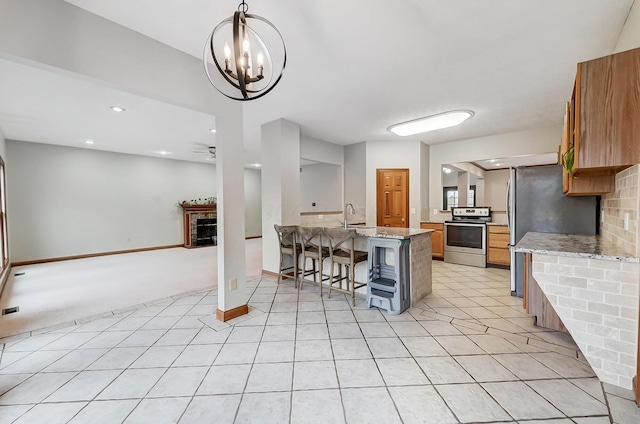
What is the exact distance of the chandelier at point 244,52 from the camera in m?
1.39

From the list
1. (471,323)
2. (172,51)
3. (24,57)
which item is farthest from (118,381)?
(471,323)

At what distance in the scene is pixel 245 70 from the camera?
1443 mm

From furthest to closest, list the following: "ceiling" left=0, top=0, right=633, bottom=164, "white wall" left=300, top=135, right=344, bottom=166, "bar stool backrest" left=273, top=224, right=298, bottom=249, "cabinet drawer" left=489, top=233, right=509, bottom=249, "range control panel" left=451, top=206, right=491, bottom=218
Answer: "white wall" left=300, top=135, right=344, bottom=166
"range control panel" left=451, top=206, right=491, bottom=218
"cabinet drawer" left=489, top=233, right=509, bottom=249
"bar stool backrest" left=273, top=224, right=298, bottom=249
"ceiling" left=0, top=0, right=633, bottom=164

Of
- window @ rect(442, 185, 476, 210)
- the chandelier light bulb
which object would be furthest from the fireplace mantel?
window @ rect(442, 185, 476, 210)

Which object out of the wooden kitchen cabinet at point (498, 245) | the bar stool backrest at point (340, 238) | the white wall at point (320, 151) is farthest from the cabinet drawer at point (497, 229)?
the white wall at point (320, 151)

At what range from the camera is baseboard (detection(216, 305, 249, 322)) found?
267cm

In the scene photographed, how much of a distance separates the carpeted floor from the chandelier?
2991 millimetres

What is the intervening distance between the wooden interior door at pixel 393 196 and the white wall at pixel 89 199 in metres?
5.74

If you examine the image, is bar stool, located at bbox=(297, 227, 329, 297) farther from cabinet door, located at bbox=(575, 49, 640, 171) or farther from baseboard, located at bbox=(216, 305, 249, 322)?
cabinet door, located at bbox=(575, 49, 640, 171)

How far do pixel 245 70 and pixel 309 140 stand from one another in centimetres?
372

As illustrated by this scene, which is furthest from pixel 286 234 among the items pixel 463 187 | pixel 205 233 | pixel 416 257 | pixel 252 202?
pixel 252 202

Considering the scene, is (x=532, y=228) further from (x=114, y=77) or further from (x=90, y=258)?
(x=90, y=258)

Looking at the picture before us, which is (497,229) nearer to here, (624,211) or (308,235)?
(624,211)

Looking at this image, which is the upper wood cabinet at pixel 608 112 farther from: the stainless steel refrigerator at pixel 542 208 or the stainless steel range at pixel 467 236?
the stainless steel range at pixel 467 236
